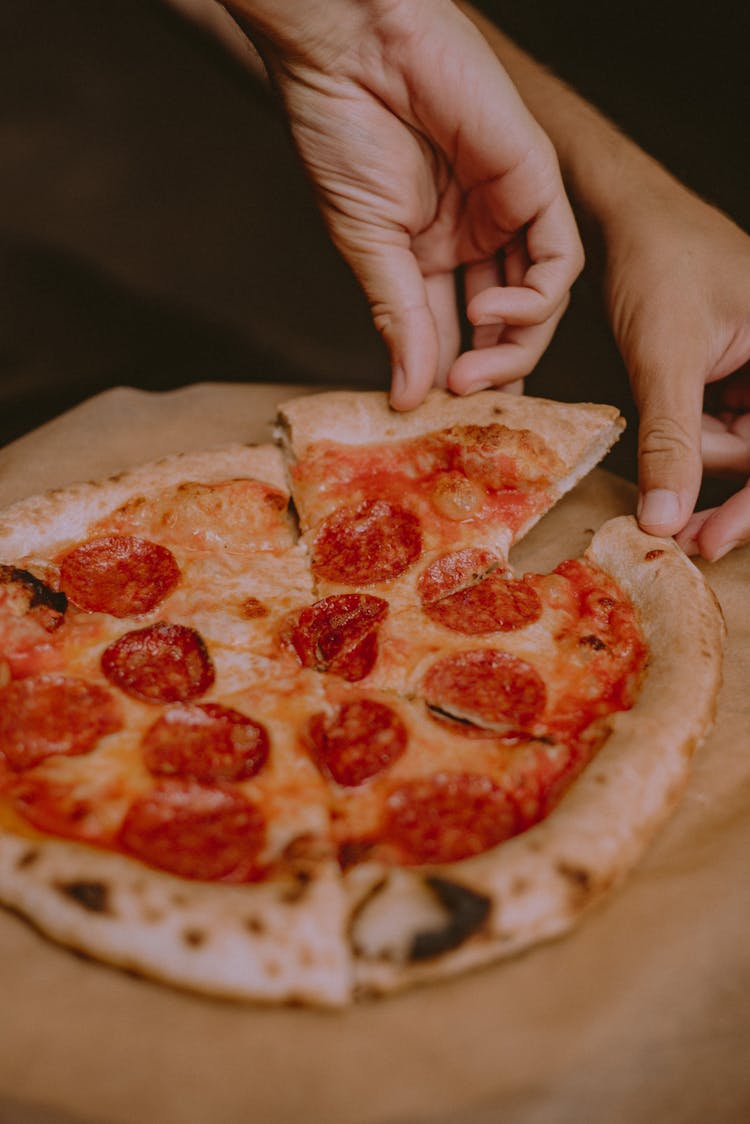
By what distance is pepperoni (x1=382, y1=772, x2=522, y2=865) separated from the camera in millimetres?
2398

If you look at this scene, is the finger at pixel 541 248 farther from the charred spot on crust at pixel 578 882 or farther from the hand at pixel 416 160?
the charred spot on crust at pixel 578 882

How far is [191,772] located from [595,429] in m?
2.08

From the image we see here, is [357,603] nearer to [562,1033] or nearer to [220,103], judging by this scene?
[562,1033]

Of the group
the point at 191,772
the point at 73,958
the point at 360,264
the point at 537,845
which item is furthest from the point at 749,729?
the point at 360,264

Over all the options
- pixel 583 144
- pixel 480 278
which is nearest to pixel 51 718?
pixel 480 278

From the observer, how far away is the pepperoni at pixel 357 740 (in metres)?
2.57

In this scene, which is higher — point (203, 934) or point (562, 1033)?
point (562, 1033)

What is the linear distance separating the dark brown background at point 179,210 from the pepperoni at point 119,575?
1.60 metres

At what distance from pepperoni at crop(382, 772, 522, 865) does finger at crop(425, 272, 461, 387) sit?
2.27m

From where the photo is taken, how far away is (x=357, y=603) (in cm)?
317

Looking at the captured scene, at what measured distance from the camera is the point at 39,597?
301 centimetres

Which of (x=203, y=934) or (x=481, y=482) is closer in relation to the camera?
(x=203, y=934)

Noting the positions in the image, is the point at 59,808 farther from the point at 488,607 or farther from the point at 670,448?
the point at 670,448

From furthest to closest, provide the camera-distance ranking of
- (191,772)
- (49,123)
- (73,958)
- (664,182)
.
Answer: (49,123) < (664,182) < (191,772) < (73,958)
